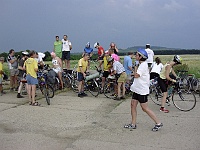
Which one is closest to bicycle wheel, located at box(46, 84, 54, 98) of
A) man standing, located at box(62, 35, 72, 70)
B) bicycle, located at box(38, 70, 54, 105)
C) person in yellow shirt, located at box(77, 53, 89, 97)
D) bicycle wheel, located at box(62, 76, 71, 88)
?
bicycle, located at box(38, 70, 54, 105)

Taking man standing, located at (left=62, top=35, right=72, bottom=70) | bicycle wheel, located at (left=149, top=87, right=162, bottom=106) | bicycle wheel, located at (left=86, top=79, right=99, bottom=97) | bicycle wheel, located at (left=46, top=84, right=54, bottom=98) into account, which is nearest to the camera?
bicycle wheel, located at (left=149, top=87, right=162, bottom=106)

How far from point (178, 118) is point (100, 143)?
2.81 metres

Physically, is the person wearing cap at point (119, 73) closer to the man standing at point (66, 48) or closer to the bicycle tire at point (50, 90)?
the bicycle tire at point (50, 90)

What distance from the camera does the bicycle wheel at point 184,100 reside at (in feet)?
27.3

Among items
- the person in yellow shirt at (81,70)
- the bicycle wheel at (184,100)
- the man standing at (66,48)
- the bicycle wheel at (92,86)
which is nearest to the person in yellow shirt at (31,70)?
the person in yellow shirt at (81,70)

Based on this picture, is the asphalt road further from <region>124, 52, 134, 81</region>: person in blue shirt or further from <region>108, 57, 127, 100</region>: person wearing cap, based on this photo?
<region>124, 52, 134, 81</region>: person in blue shirt

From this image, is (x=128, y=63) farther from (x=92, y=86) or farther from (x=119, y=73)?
(x=92, y=86)

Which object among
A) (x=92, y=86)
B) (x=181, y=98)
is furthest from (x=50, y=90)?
(x=181, y=98)

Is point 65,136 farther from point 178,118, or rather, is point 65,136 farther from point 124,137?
point 178,118

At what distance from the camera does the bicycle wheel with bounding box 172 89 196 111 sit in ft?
27.3

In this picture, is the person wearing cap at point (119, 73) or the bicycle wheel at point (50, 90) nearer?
the person wearing cap at point (119, 73)

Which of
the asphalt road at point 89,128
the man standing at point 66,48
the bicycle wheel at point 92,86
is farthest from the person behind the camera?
the man standing at point 66,48

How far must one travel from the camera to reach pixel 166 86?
8.07 meters

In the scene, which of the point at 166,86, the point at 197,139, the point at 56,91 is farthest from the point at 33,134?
the point at 56,91
